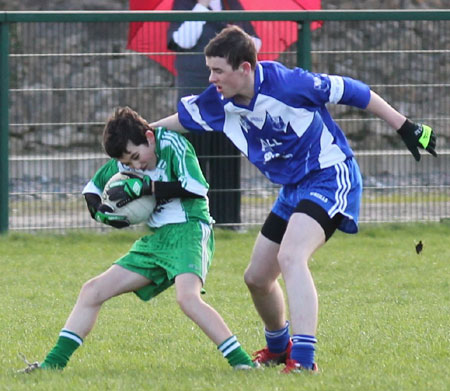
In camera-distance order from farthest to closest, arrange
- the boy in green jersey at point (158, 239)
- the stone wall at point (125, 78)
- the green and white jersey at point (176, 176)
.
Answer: the stone wall at point (125, 78) < the green and white jersey at point (176, 176) < the boy in green jersey at point (158, 239)

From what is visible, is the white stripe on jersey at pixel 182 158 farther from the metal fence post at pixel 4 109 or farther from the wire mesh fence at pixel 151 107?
the metal fence post at pixel 4 109

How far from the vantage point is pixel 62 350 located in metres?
5.94

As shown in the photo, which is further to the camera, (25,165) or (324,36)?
(324,36)

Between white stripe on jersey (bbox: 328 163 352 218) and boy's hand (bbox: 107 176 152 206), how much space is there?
0.86 m

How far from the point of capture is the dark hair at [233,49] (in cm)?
586

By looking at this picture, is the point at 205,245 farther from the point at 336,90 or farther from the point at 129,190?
the point at 336,90

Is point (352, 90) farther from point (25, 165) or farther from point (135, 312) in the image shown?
point (25, 165)

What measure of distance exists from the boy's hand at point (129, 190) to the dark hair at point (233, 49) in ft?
2.21

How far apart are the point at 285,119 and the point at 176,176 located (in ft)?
1.90

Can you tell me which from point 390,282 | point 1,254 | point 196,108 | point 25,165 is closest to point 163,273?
point 196,108

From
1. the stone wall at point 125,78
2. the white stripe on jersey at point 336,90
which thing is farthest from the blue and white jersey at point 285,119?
the stone wall at point 125,78

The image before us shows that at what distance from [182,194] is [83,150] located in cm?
527

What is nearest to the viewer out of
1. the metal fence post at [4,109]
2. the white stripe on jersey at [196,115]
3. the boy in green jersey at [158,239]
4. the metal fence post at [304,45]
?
the boy in green jersey at [158,239]

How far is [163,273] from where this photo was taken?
599cm
